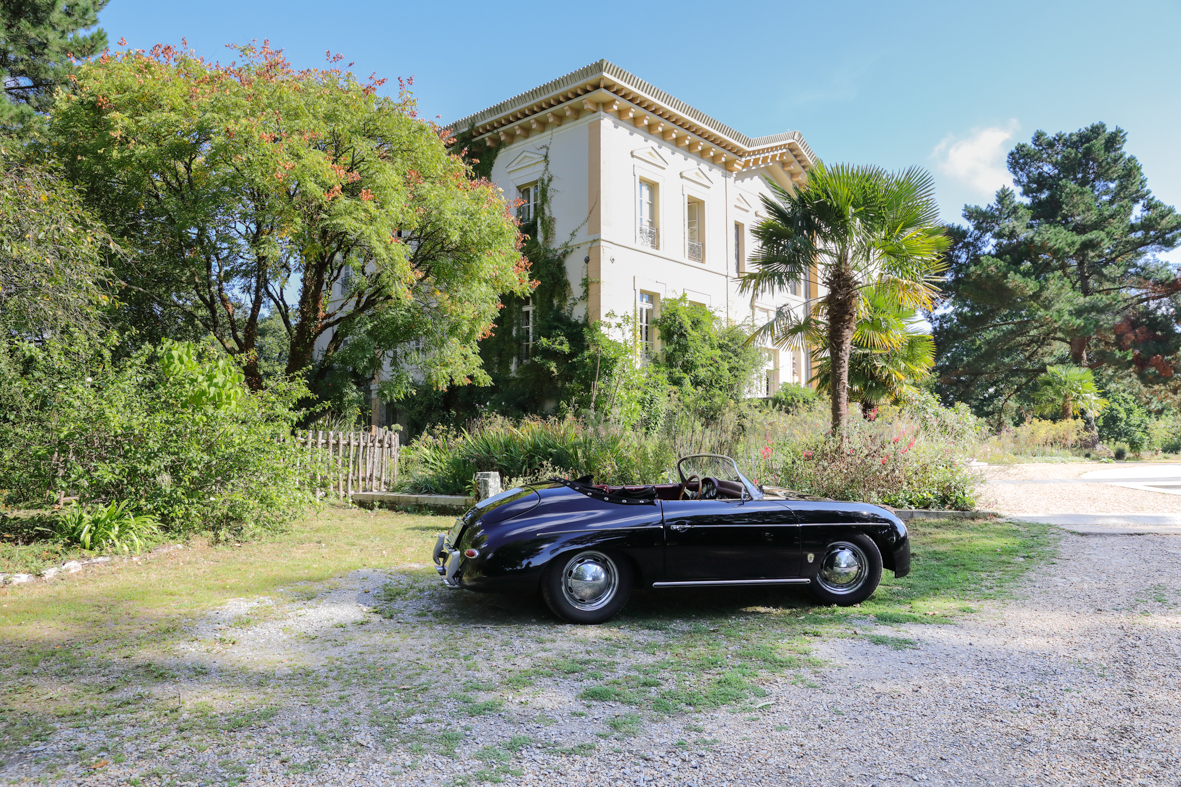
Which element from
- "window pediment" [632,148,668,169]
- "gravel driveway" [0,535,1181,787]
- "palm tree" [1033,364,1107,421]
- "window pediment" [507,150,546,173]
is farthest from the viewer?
"palm tree" [1033,364,1107,421]

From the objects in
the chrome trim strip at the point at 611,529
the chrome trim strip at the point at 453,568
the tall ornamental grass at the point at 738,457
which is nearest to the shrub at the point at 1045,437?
the tall ornamental grass at the point at 738,457

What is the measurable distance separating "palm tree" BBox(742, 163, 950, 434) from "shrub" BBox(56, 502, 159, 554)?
9.27 metres

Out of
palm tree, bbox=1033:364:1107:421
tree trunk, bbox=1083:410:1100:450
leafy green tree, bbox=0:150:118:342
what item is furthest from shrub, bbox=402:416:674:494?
tree trunk, bbox=1083:410:1100:450

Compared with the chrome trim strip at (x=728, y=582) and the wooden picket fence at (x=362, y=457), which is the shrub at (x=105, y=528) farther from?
the chrome trim strip at (x=728, y=582)

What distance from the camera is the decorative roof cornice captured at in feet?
60.4

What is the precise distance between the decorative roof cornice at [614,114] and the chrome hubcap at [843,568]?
1570cm

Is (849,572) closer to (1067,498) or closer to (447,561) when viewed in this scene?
(447,561)

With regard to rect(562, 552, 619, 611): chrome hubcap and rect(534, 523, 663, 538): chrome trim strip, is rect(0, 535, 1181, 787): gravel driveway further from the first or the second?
rect(534, 523, 663, 538): chrome trim strip

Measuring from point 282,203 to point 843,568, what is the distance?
10502 millimetres

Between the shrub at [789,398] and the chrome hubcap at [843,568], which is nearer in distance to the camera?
the chrome hubcap at [843,568]

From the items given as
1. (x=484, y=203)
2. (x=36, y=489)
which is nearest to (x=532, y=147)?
(x=484, y=203)

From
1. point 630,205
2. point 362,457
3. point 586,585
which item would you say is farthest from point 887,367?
point 586,585

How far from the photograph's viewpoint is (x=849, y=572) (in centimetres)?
516

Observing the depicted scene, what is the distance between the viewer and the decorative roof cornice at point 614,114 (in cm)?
1842
